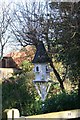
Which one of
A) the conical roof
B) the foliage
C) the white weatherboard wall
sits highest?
the conical roof

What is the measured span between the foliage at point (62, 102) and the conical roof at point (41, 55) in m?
0.33

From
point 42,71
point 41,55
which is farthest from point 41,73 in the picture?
point 41,55

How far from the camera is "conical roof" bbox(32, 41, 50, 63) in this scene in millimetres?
2070

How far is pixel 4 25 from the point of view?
2.00 m

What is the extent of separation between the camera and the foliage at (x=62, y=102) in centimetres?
211

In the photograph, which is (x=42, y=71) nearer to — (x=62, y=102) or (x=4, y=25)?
(x=62, y=102)

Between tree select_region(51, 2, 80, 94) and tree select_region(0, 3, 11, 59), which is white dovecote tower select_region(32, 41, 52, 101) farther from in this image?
tree select_region(0, 3, 11, 59)

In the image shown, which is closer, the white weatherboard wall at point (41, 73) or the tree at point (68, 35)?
the white weatherboard wall at point (41, 73)

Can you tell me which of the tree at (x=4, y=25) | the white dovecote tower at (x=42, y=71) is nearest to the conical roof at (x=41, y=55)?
the white dovecote tower at (x=42, y=71)

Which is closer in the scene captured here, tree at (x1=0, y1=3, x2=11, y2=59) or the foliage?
tree at (x1=0, y1=3, x2=11, y2=59)

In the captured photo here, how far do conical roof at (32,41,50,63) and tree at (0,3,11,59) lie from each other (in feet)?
0.92

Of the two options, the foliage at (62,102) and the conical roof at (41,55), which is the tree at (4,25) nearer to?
the conical roof at (41,55)

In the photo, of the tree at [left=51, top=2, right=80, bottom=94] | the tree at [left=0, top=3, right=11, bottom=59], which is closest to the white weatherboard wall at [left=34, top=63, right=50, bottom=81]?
the tree at [left=51, top=2, right=80, bottom=94]

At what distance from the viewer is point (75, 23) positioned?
219cm
